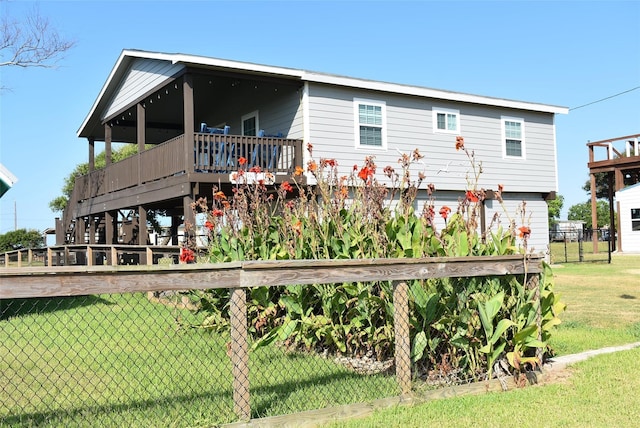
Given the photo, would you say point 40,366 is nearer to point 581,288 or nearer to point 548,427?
point 548,427

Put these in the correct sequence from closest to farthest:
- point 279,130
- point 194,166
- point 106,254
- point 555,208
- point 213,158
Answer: point 194,166, point 213,158, point 106,254, point 279,130, point 555,208

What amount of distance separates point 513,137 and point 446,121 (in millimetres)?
2791

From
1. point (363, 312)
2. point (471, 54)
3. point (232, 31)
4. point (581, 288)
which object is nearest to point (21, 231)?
point (232, 31)

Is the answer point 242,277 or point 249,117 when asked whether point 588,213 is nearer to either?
point 249,117

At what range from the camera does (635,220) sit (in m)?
27.4

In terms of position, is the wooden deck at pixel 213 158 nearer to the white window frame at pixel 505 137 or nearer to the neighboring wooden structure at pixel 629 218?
the white window frame at pixel 505 137

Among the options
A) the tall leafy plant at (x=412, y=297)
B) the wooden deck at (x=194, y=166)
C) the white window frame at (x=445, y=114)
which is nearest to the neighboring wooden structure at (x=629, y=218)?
the white window frame at (x=445, y=114)

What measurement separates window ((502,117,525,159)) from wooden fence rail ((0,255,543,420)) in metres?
13.8

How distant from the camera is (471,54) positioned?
58.0 feet

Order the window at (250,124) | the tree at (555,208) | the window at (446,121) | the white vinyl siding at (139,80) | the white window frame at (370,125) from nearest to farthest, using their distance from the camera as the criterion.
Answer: the white vinyl siding at (139,80), the white window frame at (370,125), the window at (250,124), the window at (446,121), the tree at (555,208)

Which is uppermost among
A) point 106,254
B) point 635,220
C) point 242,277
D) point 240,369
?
point 635,220

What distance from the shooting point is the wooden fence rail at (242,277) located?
3488 millimetres

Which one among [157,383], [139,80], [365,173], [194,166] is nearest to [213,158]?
[194,166]

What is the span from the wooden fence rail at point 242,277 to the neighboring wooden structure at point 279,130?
7.99 m
